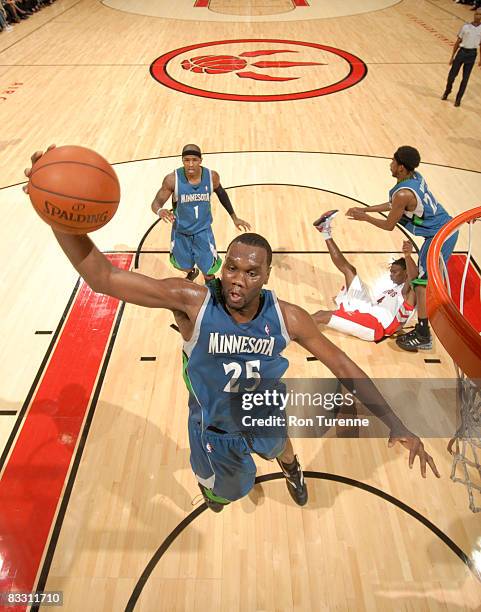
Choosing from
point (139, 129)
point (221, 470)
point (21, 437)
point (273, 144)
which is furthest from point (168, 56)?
point (221, 470)

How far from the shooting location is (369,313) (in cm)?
409

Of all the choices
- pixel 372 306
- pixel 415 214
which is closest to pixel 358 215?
pixel 415 214

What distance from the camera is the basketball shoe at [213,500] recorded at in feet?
8.96

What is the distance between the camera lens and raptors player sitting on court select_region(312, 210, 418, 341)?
13.4 feet

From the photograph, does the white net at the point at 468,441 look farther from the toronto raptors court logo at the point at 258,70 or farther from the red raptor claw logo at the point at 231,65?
the red raptor claw logo at the point at 231,65

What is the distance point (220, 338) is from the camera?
218 cm

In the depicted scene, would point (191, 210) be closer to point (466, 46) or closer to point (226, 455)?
point (226, 455)

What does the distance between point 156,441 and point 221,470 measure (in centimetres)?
106

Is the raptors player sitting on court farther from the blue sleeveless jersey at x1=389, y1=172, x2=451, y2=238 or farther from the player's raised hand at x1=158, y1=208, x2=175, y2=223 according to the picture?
the player's raised hand at x1=158, y1=208, x2=175, y2=223

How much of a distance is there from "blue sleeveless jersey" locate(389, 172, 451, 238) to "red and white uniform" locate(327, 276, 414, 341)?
547 millimetres

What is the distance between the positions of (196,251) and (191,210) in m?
0.39

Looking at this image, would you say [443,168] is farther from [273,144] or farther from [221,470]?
[221,470]

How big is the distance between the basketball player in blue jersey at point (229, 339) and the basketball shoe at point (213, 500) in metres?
0.21

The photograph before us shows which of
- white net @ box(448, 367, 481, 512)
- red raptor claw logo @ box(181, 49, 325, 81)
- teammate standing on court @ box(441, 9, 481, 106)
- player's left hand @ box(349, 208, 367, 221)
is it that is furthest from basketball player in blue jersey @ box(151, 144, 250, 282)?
red raptor claw logo @ box(181, 49, 325, 81)
